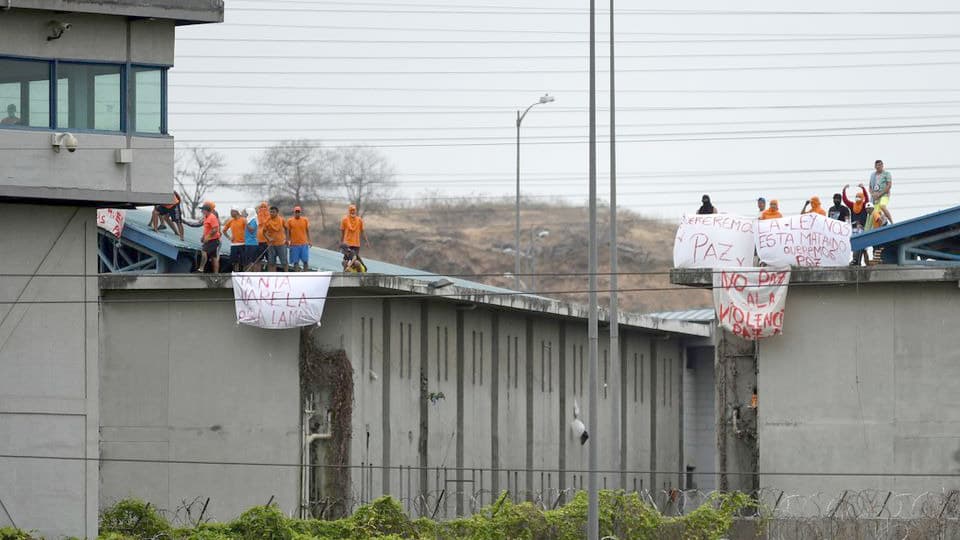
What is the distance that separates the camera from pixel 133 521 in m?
31.8

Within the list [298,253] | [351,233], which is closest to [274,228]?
[298,253]

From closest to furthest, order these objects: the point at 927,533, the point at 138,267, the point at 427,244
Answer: the point at 927,533
the point at 138,267
the point at 427,244

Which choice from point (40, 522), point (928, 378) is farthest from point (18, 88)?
point (928, 378)

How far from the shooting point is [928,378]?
3316 centimetres

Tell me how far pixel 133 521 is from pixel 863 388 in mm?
12972

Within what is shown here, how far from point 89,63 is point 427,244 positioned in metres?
73.1

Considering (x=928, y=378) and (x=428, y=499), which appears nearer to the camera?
(x=928, y=378)

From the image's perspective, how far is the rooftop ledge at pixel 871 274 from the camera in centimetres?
3294

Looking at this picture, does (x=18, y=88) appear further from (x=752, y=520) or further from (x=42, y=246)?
(x=752, y=520)

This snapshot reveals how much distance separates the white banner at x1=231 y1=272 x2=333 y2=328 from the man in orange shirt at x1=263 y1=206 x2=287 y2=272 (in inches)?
60.2

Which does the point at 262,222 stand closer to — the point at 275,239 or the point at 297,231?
the point at 275,239

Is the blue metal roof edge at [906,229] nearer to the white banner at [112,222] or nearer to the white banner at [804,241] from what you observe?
the white banner at [804,241]

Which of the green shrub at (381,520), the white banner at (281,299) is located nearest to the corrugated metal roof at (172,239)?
the white banner at (281,299)

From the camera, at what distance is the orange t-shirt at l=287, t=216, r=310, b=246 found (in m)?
36.9
